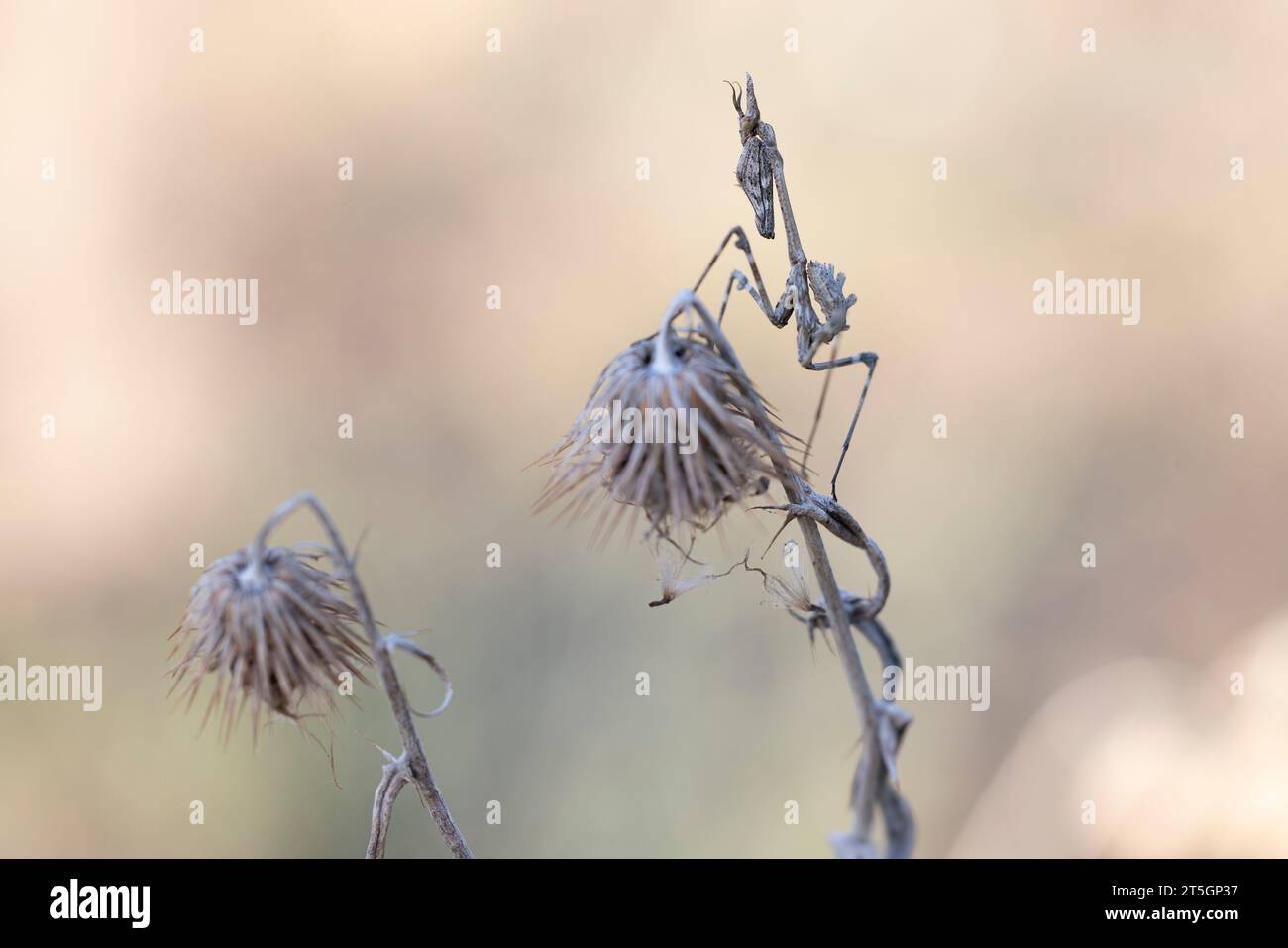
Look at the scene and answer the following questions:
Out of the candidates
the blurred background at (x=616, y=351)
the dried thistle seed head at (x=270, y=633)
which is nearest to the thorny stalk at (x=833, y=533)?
the dried thistle seed head at (x=270, y=633)

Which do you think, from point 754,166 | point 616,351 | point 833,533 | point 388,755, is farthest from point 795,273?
point 616,351

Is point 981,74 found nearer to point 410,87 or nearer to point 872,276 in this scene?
point 872,276

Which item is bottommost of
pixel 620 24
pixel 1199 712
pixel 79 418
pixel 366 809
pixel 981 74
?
pixel 366 809

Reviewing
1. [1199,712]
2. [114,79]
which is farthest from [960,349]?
[114,79]

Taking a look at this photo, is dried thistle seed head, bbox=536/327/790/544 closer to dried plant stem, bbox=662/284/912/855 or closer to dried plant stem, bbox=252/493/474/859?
dried plant stem, bbox=662/284/912/855

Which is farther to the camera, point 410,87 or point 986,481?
point 410,87

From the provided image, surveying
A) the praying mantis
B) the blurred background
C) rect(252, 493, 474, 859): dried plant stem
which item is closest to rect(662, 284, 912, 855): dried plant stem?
the praying mantis

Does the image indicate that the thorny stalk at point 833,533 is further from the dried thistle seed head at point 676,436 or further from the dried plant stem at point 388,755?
the dried plant stem at point 388,755

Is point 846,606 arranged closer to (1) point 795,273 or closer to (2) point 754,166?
(1) point 795,273
